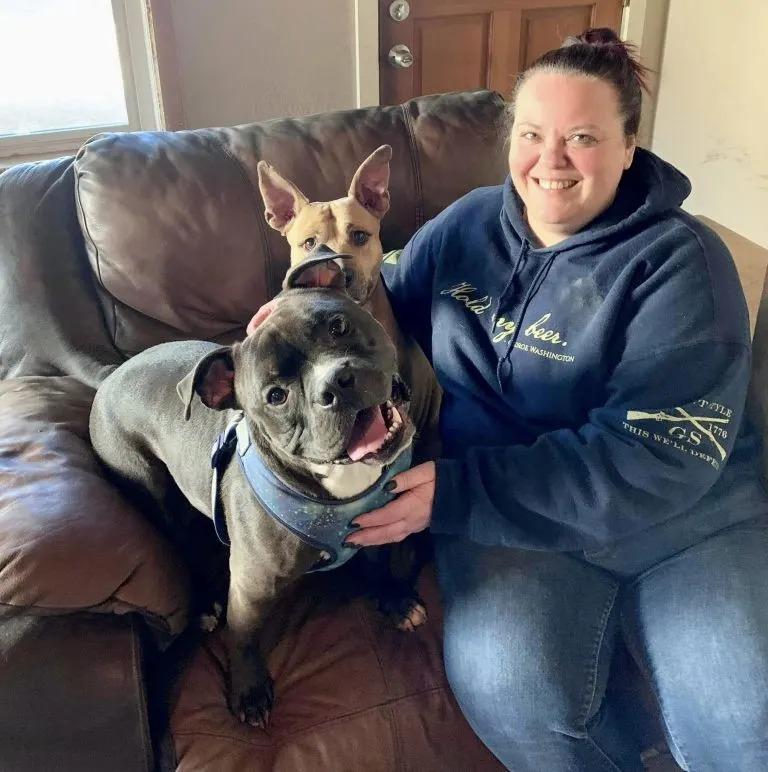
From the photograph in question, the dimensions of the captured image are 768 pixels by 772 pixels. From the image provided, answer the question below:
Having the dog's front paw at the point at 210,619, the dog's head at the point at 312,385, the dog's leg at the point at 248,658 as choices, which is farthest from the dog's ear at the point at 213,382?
the dog's front paw at the point at 210,619

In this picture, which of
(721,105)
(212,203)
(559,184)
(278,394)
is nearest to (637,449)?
(559,184)

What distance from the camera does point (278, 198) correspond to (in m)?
1.82

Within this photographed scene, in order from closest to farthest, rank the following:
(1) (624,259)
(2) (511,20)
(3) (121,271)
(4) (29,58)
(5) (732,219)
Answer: (1) (624,259), (3) (121,271), (4) (29,58), (2) (511,20), (5) (732,219)

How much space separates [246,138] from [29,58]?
1.59m

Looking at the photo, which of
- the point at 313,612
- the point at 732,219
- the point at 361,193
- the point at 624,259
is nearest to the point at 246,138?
the point at 361,193

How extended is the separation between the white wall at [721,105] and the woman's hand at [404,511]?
9.82 ft

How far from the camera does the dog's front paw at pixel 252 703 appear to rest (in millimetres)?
1340

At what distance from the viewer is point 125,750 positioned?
125 centimetres

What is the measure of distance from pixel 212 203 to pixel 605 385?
1038 mm

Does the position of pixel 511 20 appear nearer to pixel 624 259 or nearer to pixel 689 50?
pixel 689 50

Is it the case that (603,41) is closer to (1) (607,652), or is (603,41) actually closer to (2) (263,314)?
(2) (263,314)

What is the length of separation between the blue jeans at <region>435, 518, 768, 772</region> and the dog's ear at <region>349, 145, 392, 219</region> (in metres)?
0.95

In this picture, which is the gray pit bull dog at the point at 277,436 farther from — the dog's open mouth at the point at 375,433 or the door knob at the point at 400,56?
the door knob at the point at 400,56

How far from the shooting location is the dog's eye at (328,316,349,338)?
4.19 ft
